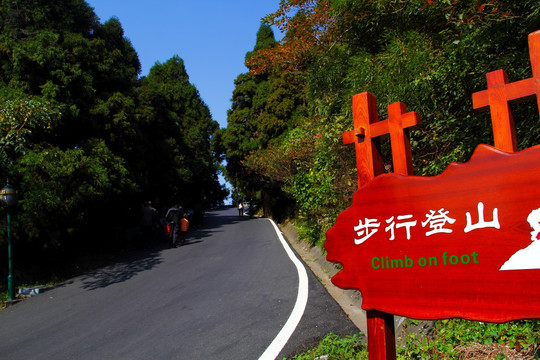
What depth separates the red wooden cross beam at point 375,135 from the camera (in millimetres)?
2652

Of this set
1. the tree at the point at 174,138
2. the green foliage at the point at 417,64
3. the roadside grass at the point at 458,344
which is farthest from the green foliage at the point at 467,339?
the tree at the point at 174,138

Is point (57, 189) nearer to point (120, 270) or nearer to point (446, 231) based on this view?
A: point (120, 270)

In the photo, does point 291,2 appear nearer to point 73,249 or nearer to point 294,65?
point 294,65

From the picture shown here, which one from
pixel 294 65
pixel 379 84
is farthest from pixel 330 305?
pixel 294 65

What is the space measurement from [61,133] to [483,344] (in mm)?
12026

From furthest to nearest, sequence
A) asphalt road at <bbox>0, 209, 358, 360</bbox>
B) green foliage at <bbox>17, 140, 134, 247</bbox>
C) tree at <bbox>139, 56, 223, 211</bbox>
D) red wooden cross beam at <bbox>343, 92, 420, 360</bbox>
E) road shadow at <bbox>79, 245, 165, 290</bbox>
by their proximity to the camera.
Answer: tree at <bbox>139, 56, 223, 211</bbox> < green foliage at <bbox>17, 140, 134, 247</bbox> < road shadow at <bbox>79, 245, 165, 290</bbox> < asphalt road at <bbox>0, 209, 358, 360</bbox> < red wooden cross beam at <bbox>343, 92, 420, 360</bbox>

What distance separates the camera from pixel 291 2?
8.42 metres

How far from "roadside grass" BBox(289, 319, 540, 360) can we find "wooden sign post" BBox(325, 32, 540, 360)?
1.26m

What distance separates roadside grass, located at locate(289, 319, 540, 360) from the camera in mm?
3295

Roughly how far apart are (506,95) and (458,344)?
2574 millimetres

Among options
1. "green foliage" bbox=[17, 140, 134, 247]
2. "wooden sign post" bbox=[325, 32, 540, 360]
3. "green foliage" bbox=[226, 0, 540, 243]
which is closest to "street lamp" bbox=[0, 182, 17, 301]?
"green foliage" bbox=[17, 140, 134, 247]

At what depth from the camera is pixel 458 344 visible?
3676 mm

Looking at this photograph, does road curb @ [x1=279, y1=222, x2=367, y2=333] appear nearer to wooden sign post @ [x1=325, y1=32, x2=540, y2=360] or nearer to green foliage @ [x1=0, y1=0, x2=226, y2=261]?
wooden sign post @ [x1=325, y1=32, x2=540, y2=360]

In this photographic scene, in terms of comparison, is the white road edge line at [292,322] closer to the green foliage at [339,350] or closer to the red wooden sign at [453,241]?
the green foliage at [339,350]
